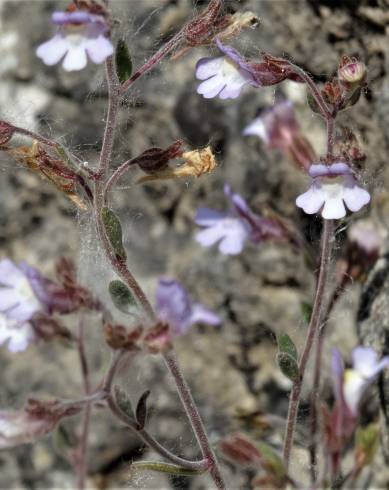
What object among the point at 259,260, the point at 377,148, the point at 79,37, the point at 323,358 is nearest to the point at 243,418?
the point at 323,358

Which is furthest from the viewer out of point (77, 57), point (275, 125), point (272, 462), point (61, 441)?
point (275, 125)

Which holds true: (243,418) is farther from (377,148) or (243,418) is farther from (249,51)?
(249,51)

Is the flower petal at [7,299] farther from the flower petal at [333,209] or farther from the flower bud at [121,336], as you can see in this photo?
the flower petal at [333,209]

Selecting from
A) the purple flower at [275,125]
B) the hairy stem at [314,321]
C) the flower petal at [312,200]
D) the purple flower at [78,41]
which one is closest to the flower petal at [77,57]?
the purple flower at [78,41]

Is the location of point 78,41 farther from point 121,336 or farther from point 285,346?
point 285,346

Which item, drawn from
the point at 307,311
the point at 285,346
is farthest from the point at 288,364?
the point at 307,311
